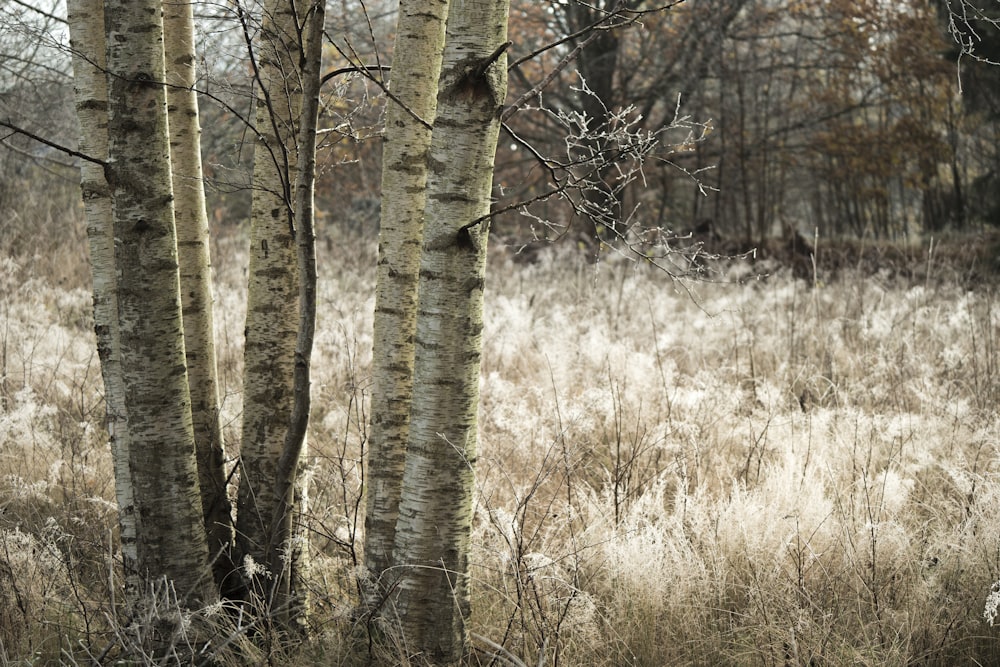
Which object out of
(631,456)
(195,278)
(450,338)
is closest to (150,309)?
(195,278)

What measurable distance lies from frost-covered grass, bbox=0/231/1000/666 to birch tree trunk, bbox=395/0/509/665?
16 centimetres

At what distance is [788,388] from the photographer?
16.0 ft

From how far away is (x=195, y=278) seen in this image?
250 centimetres

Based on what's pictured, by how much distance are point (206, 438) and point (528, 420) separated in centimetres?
177

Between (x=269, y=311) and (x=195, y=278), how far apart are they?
0.86ft

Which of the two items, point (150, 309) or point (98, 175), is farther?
point (98, 175)

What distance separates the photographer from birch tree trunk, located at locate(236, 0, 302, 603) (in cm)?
242

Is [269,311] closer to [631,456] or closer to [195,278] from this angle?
[195,278]

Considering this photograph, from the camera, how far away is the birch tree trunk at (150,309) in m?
2.03

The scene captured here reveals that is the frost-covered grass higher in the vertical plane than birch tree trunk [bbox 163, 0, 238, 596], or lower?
lower

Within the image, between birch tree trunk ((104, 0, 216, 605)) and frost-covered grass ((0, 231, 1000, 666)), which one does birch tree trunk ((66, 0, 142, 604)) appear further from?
frost-covered grass ((0, 231, 1000, 666))

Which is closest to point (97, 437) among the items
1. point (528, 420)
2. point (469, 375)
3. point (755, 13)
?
point (528, 420)

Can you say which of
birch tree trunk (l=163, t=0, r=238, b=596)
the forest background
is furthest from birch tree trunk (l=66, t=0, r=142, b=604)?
birch tree trunk (l=163, t=0, r=238, b=596)

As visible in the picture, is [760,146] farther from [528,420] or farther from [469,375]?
[469,375]
